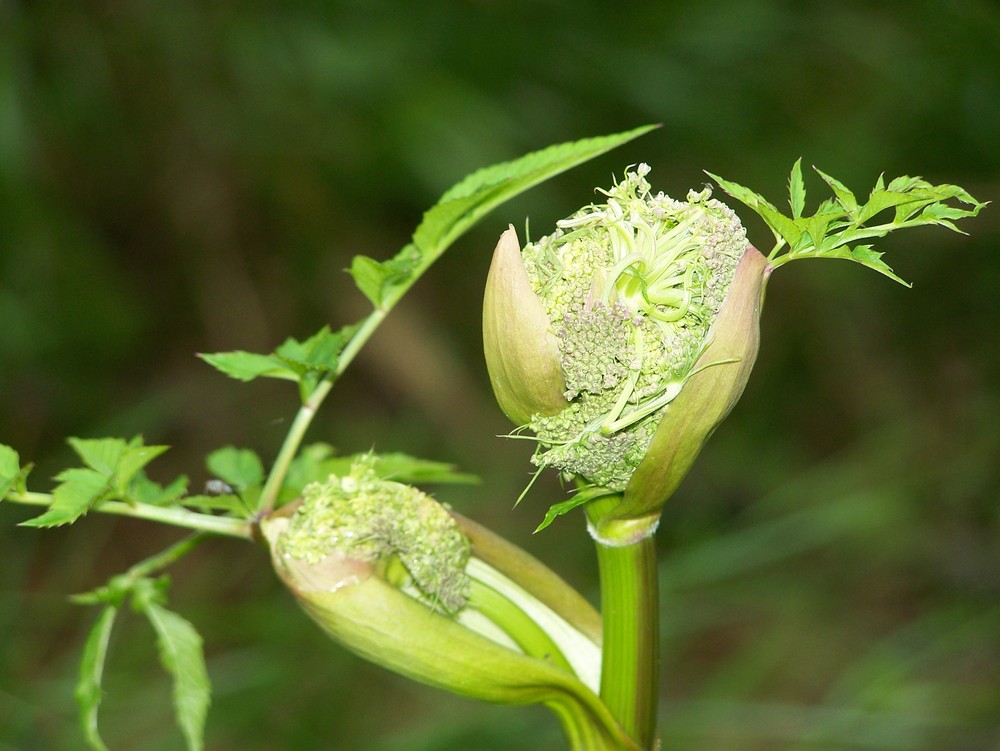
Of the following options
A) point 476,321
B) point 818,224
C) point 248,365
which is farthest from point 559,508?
point 476,321

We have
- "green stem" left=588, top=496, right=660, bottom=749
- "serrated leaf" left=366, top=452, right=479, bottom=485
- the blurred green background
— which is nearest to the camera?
"green stem" left=588, top=496, right=660, bottom=749

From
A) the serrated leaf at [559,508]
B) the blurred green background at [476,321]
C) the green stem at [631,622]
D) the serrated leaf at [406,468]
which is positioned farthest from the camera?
the blurred green background at [476,321]

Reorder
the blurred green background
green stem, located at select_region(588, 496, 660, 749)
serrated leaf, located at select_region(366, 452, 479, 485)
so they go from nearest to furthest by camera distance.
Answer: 1. green stem, located at select_region(588, 496, 660, 749)
2. serrated leaf, located at select_region(366, 452, 479, 485)
3. the blurred green background

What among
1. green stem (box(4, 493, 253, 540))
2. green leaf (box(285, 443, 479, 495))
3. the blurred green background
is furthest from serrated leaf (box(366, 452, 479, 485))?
the blurred green background

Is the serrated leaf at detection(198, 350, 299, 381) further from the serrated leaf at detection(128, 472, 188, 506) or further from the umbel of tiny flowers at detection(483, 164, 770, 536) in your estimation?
the umbel of tiny flowers at detection(483, 164, 770, 536)

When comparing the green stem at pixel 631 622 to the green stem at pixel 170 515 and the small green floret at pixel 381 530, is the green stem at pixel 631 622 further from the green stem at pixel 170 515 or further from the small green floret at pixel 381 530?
the green stem at pixel 170 515

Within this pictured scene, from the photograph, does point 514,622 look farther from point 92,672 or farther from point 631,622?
point 92,672

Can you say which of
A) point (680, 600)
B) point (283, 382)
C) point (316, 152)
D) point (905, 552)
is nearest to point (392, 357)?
point (283, 382)

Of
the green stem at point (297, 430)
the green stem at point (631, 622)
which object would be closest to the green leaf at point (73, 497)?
the green stem at point (297, 430)
